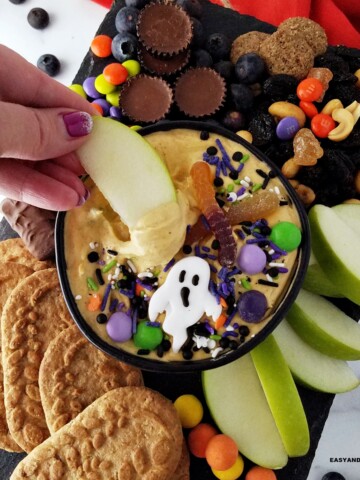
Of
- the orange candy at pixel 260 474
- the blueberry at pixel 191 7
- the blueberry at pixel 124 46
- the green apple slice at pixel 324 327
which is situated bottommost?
the orange candy at pixel 260 474

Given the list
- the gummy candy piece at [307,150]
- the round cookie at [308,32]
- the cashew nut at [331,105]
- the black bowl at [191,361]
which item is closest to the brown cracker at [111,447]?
the black bowl at [191,361]

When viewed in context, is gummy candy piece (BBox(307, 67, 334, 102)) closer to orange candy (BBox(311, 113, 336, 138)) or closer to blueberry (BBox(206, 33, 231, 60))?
orange candy (BBox(311, 113, 336, 138))

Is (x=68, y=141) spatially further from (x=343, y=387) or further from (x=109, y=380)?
(x=343, y=387)

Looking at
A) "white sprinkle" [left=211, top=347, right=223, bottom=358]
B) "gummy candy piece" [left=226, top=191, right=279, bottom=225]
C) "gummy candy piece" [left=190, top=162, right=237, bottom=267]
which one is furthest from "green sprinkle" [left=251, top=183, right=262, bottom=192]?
"white sprinkle" [left=211, top=347, right=223, bottom=358]

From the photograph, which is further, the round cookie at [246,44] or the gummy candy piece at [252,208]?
the round cookie at [246,44]

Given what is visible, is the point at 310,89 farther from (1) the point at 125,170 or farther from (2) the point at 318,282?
(1) the point at 125,170

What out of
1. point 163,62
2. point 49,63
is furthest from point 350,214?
point 49,63

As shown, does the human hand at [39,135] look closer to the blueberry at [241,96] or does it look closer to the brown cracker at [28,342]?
the brown cracker at [28,342]
